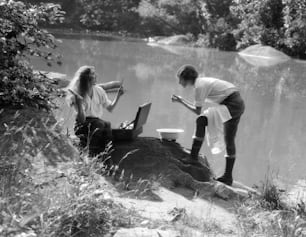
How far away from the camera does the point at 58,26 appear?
31469 mm

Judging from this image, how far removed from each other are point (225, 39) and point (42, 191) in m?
24.3

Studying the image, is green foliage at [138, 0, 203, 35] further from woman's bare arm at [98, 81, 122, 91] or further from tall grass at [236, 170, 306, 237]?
tall grass at [236, 170, 306, 237]

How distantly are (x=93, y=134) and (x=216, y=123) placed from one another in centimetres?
130

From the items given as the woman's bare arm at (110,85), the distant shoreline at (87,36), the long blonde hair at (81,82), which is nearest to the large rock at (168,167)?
the woman's bare arm at (110,85)

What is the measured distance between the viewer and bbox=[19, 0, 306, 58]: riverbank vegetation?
23297 millimetres

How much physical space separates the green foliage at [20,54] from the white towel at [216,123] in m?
1.63

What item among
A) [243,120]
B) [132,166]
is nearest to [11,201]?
[132,166]

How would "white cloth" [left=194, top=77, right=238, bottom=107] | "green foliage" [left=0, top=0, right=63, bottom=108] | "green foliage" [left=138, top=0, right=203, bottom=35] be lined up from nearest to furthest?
"green foliage" [left=0, top=0, right=63, bottom=108], "white cloth" [left=194, top=77, right=238, bottom=107], "green foliage" [left=138, top=0, right=203, bottom=35]

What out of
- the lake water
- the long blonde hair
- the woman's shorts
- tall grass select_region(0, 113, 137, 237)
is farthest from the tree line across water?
the woman's shorts

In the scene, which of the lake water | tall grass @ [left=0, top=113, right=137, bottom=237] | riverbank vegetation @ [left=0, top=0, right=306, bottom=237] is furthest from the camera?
the lake water

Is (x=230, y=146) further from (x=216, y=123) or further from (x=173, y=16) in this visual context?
(x=173, y=16)

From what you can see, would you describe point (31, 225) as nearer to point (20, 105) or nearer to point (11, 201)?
point (11, 201)

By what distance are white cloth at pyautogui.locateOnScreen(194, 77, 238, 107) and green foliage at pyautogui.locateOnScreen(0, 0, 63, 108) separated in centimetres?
147

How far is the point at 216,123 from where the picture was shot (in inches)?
201
